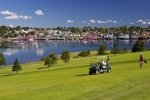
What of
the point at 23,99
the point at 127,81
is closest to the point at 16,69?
the point at 127,81

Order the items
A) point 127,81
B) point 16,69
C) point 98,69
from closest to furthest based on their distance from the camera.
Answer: point 127,81 → point 98,69 → point 16,69

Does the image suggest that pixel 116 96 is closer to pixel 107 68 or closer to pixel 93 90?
pixel 93 90

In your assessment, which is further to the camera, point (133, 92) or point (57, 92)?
point (57, 92)

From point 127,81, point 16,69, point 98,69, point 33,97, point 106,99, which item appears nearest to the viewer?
point 106,99

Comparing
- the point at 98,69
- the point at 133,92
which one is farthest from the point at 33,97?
the point at 98,69

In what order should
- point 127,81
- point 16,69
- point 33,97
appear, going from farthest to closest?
point 16,69 → point 127,81 → point 33,97

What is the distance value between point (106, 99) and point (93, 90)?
4.00m

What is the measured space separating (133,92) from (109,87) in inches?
128

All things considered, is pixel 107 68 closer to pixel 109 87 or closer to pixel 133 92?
pixel 109 87

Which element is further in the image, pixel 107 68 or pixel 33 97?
pixel 107 68

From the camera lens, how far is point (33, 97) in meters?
25.8

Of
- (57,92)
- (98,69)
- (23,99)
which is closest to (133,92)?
(57,92)

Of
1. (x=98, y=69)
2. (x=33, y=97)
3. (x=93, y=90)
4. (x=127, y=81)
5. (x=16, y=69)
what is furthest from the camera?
(x=16, y=69)

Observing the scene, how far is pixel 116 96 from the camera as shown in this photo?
2466 centimetres
